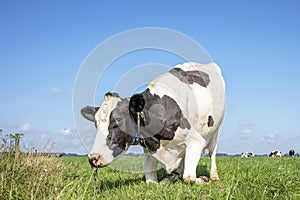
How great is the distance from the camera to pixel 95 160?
7.06m

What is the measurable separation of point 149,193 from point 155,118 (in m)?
1.64

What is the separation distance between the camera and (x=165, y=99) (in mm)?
8219

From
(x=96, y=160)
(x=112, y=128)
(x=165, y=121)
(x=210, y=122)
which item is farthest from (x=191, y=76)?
(x=96, y=160)

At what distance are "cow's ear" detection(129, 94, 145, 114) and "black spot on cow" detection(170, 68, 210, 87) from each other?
1.61 m

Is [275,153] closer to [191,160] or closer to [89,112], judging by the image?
[191,160]

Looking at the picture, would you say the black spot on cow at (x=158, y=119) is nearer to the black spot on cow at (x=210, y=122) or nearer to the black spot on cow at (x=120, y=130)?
the black spot on cow at (x=120, y=130)

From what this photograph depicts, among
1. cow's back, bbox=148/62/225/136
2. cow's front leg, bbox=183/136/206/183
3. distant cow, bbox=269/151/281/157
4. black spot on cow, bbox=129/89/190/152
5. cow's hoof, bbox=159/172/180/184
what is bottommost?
cow's hoof, bbox=159/172/180/184

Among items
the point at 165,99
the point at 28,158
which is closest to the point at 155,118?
the point at 165,99

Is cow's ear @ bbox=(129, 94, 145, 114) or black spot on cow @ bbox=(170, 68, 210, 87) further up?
black spot on cow @ bbox=(170, 68, 210, 87)

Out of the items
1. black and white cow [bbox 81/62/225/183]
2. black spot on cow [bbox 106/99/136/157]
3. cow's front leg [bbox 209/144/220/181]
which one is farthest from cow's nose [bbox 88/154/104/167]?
cow's front leg [bbox 209/144/220/181]

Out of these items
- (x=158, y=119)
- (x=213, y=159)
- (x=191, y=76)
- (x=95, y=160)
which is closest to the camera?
(x=95, y=160)

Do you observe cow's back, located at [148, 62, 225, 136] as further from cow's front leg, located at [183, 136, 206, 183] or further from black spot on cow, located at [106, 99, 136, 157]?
black spot on cow, located at [106, 99, 136, 157]

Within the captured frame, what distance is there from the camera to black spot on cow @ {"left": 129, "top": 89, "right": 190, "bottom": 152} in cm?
790

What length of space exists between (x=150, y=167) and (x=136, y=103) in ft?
6.31
